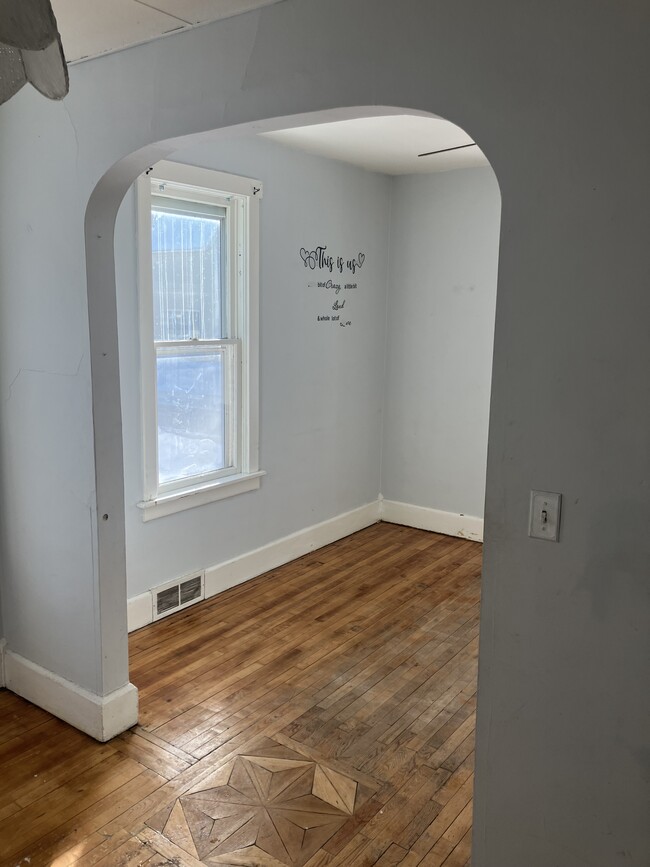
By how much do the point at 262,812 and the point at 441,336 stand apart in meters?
3.53

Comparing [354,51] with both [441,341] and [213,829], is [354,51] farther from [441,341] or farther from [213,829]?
[441,341]

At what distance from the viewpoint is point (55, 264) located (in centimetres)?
254

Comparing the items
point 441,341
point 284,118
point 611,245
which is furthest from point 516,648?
point 441,341

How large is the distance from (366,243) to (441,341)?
2.88 ft

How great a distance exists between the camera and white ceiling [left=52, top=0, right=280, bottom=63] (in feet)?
6.24

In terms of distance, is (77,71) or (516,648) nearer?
(516,648)

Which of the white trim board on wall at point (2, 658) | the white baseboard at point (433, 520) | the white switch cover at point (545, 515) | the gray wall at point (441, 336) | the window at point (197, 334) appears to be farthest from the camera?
the white baseboard at point (433, 520)

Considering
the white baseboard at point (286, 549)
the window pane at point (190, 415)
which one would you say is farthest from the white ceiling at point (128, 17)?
the white baseboard at point (286, 549)

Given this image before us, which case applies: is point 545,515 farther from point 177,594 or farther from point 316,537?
point 316,537

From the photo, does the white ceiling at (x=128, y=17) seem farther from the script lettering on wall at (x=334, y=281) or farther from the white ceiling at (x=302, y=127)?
the script lettering on wall at (x=334, y=281)

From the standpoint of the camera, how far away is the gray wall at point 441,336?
4840 mm

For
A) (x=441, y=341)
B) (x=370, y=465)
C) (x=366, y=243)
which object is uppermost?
(x=366, y=243)

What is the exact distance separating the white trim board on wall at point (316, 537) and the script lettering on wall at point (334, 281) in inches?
55.9

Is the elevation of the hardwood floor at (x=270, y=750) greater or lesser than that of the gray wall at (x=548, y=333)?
lesser
